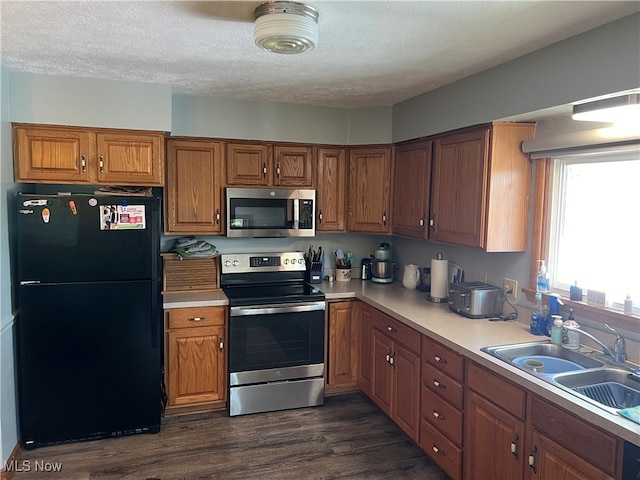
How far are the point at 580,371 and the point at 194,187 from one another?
9.09ft

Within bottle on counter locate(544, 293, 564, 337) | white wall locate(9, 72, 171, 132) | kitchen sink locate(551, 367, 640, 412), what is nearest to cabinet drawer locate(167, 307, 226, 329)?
white wall locate(9, 72, 171, 132)

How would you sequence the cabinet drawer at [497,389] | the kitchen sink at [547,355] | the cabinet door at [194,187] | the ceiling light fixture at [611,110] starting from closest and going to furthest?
1. the ceiling light fixture at [611,110]
2. the cabinet drawer at [497,389]
3. the kitchen sink at [547,355]
4. the cabinet door at [194,187]

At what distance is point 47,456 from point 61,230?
4.60ft

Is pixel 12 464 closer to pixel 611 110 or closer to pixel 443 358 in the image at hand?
pixel 443 358

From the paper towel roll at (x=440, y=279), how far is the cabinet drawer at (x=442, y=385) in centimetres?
70

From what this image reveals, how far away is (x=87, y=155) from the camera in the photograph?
120 inches

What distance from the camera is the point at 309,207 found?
3.84 metres

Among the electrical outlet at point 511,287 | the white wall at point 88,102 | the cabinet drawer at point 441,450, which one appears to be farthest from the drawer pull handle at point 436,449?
the white wall at point 88,102

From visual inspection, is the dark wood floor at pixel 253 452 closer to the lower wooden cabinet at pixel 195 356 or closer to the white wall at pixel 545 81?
the lower wooden cabinet at pixel 195 356

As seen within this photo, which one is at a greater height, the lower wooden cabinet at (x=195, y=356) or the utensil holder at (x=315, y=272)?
the utensil holder at (x=315, y=272)

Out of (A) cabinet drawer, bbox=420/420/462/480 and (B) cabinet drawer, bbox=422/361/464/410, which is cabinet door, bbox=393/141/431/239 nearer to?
(B) cabinet drawer, bbox=422/361/464/410

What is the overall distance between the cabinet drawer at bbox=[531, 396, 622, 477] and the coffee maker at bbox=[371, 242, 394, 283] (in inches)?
84.0

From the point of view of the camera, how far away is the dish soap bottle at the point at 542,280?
2.64m

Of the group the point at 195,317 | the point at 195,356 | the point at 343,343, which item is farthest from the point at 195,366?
the point at 343,343
